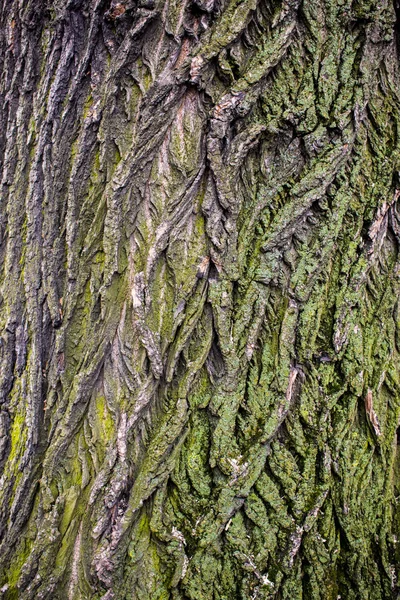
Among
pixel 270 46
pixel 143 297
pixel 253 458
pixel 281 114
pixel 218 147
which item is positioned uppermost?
pixel 270 46

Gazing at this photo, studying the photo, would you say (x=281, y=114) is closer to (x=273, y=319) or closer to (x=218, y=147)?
(x=218, y=147)

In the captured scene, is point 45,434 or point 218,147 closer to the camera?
point 218,147

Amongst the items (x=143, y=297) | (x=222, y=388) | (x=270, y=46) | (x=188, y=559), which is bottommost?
(x=188, y=559)

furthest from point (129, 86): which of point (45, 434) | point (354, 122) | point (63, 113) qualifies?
point (45, 434)

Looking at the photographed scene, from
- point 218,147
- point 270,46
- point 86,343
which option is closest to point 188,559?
point 86,343

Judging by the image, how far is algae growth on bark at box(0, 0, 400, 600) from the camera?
4.36 feet

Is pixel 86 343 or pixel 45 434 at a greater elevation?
pixel 86 343

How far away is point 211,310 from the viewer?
4.51 feet

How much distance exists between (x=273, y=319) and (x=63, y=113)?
0.99m

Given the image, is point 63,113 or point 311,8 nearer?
point 311,8

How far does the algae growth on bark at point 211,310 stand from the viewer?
133 centimetres

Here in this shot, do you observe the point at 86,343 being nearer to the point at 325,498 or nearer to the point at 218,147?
the point at 218,147

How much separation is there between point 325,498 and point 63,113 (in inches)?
60.8

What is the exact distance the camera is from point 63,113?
1.47m
